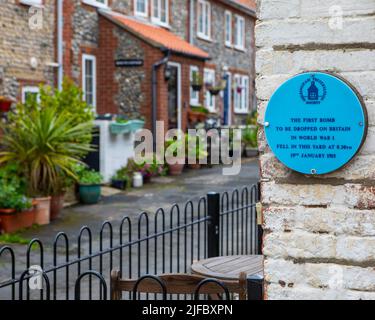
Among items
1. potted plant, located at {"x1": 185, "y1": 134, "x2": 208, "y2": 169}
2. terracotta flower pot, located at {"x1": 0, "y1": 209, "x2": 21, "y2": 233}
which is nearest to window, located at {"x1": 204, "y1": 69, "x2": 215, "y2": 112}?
potted plant, located at {"x1": 185, "y1": 134, "x2": 208, "y2": 169}

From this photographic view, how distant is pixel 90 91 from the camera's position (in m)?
19.7

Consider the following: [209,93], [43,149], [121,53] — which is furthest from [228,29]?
[43,149]

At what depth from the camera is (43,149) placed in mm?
12375

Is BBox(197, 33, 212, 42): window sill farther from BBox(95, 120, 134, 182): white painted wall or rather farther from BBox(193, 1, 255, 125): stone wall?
BBox(95, 120, 134, 182): white painted wall

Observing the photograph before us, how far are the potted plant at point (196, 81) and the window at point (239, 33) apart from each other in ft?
24.0

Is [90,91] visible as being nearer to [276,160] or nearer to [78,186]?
[78,186]

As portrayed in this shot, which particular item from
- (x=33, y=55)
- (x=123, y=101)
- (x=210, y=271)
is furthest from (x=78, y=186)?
(x=210, y=271)

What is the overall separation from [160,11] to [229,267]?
18.1m

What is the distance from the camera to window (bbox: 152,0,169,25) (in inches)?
893

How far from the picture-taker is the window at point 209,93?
2589 centimetres

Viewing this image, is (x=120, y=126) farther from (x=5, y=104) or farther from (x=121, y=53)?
(x=121, y=53)

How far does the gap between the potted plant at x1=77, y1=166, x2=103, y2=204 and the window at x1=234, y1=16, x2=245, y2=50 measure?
17.0 meters

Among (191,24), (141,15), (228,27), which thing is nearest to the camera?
(141,15)
